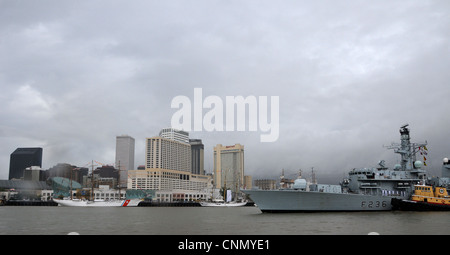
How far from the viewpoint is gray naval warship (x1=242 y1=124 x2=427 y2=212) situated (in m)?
59.8

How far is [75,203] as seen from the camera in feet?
509

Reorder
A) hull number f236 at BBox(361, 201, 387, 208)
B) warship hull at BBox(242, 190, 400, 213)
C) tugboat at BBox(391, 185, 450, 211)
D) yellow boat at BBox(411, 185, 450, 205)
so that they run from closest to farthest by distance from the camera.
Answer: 1. warship hull at BBox(242, 190, 400, 213)
2. hull number f236 at BBox(361, 201, 387, 208)
3. tugboat at BBox(391, 185, 450, 211)
4. yellow boat at BBox(411, 185, 450, 205)

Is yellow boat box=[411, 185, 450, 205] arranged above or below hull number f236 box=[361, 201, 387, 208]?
above

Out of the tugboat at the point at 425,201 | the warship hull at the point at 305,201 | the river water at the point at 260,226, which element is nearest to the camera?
the river water at the point at 260,226

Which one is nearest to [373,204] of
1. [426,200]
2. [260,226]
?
[426,200]

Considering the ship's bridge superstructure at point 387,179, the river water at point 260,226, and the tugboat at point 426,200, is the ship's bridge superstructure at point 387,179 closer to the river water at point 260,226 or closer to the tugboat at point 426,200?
the tugboat at point 426,200

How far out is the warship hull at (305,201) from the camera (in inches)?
2340

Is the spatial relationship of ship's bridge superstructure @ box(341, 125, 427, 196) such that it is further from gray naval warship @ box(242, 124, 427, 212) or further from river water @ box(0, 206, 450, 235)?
river water @ box(0, 206, 450, 235)

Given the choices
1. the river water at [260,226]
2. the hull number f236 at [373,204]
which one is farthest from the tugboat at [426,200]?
the river water at [260,226]

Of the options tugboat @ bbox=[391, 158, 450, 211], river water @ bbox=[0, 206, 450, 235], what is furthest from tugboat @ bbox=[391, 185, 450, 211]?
river water @ bbox=[0, 206, 450, 235]

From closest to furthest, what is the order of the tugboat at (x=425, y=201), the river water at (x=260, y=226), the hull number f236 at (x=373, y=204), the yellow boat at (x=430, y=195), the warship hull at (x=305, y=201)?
the river water at (x=260, y=226) < the warship hull at (x=305, y=201) < the hull number f236 at (x=373, y=204) < the tugboat at (x=425, y=201) < the yellow boat at (x=430, y=195)

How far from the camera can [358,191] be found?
67375 millimetres
